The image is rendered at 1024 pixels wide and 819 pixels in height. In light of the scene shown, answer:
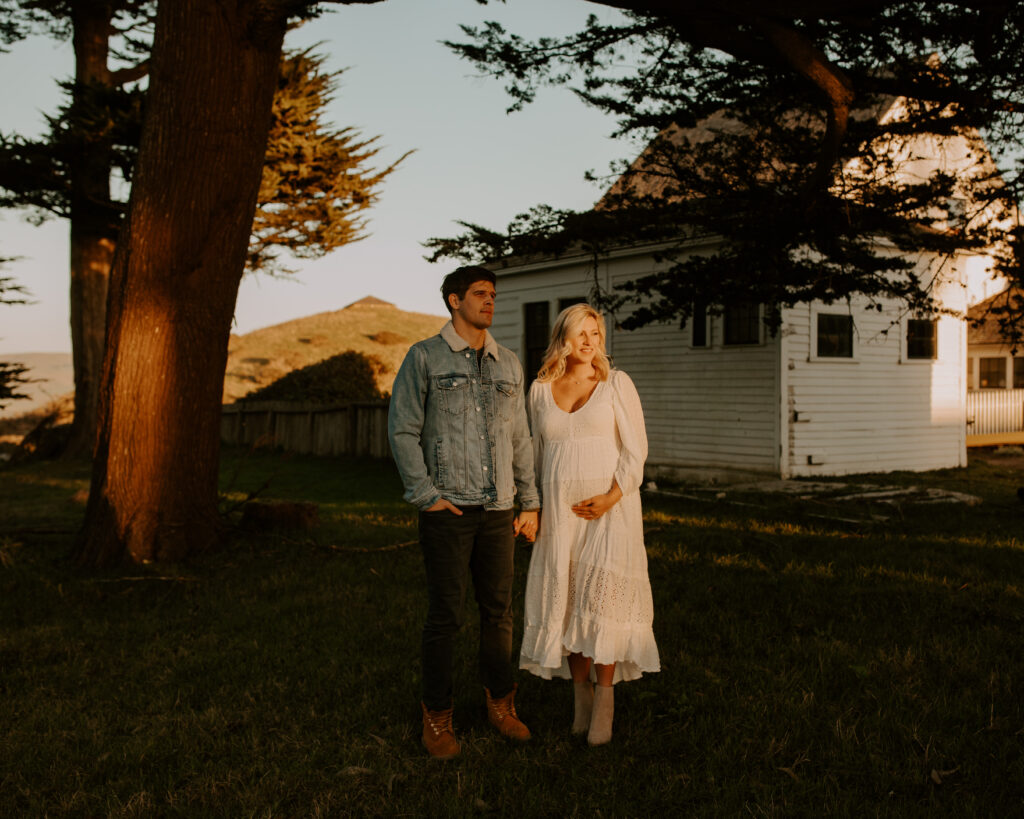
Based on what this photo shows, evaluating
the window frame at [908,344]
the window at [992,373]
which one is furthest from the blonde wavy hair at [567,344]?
the window at [992,373]

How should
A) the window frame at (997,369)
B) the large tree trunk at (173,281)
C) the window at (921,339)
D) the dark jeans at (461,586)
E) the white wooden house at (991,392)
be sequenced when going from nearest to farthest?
the dark jeans at (461,586) → the large tree trunk at (173,281) → the window at (921,339) → the white wooden house at (991,392) → the window frame at (997,369)

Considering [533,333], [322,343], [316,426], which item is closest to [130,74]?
[316,426]

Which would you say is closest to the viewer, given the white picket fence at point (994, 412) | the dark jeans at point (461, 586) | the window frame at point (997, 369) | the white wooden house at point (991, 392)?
the dark jeans at point (461, 586)

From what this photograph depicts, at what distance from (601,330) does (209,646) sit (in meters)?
3.57

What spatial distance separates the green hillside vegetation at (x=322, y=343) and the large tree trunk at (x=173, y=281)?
21.3 meters

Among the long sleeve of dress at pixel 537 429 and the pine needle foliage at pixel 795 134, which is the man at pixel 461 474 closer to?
the long sleeve of dress at pixel 537 429

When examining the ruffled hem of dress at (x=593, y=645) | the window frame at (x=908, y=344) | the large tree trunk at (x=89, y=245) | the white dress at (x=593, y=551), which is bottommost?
the ruffled hem of dress at (x=593, y=645)

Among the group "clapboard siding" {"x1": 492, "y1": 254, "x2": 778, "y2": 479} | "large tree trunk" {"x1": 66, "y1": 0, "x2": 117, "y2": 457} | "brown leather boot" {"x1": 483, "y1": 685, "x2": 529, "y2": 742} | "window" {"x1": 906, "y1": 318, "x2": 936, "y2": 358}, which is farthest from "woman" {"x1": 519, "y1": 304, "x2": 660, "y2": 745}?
"large tree trunk" {"x1": 66, "y1": 0, "x2": 117, "y2": 457}

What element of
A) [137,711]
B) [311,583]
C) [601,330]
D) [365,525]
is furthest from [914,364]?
[137,711]

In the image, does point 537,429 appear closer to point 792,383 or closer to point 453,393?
point 453,393

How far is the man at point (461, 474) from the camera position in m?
3.84

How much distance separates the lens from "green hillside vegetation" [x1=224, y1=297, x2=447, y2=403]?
120 feet

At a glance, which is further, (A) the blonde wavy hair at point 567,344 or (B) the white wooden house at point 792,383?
(B) the white wooden house at point 792,383

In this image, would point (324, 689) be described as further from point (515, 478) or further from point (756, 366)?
point (756, 366)
